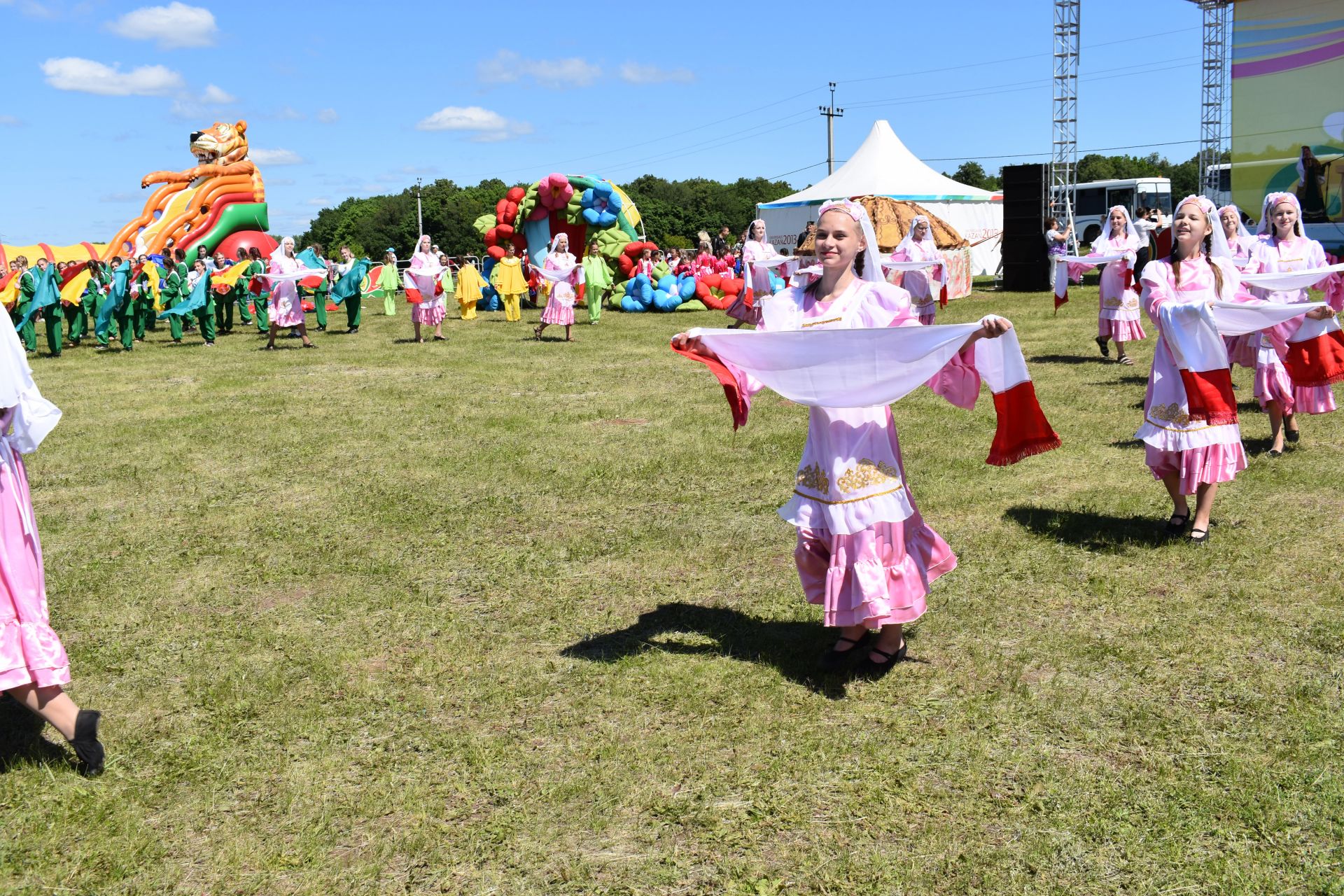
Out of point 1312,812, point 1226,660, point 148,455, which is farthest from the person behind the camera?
point 148,455

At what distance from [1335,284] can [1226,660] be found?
18.3 ft

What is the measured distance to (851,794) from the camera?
12.3 ft

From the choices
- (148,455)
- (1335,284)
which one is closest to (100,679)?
(148,455)

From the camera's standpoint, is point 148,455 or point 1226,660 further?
point 148,455

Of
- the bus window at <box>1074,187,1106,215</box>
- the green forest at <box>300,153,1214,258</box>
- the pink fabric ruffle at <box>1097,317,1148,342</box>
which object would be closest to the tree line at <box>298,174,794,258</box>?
the green forest at <box>300,153,1214,258</box>

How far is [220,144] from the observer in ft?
107

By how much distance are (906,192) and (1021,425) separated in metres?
27.6

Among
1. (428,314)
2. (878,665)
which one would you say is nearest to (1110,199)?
(428,314)

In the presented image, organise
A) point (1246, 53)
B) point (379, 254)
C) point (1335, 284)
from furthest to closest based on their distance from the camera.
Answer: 1. point (379, 254)
2. point (1246, 53)
3. point (1335, 284)

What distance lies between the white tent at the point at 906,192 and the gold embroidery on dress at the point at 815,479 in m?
26.4

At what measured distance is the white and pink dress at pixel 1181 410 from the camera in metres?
6.20

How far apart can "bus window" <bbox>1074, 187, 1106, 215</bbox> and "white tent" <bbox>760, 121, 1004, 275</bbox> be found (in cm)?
333

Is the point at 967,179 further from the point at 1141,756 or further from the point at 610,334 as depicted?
the point at 1141,756

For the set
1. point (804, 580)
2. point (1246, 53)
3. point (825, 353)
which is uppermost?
point (1246, 53)
